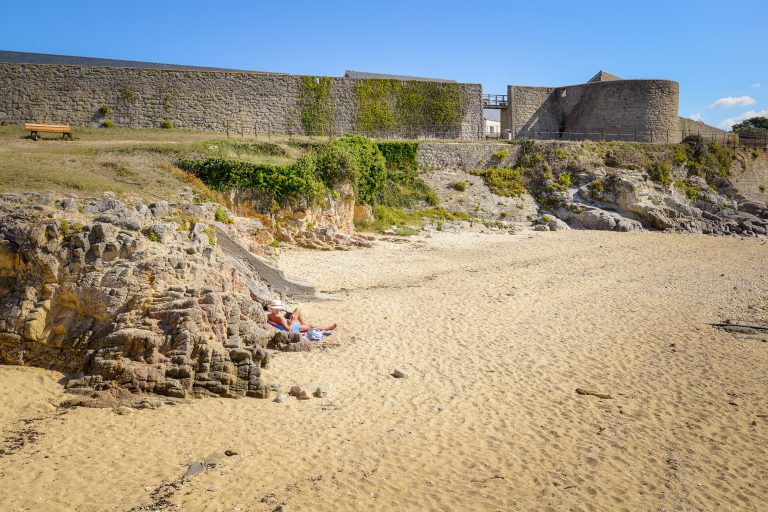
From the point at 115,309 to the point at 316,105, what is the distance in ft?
76.5

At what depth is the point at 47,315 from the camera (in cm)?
795

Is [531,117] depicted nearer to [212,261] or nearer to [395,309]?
[395,309]

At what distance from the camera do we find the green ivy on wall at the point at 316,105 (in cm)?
2903

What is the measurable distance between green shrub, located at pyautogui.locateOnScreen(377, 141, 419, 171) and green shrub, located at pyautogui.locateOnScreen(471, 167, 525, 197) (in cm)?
339

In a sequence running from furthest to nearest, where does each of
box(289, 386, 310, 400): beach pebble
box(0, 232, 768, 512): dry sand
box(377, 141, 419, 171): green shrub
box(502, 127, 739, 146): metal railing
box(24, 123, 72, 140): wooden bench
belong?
1. box(502, 127, 739, 146): metal railing
2. box(377, 141, 419, 171): green shrub
3. box(24, 123, 72, 140): wooden bench
4. box(289, 386, 310, 400): beach pebble
5. box(0, 232, 768, 512): dry sand

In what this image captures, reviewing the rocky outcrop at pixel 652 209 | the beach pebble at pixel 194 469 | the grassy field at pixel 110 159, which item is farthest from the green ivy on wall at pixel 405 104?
the beach pebble at pixel 194 469

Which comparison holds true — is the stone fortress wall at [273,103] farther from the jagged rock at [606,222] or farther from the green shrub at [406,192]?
the jagged rock at [606,222]

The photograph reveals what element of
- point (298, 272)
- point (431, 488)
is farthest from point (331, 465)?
point (298, 272)

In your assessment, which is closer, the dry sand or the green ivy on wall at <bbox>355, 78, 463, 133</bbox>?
the dry sand

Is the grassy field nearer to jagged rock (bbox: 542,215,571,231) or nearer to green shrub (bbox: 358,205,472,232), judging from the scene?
green shrub (bbox: 358,205,472,232)

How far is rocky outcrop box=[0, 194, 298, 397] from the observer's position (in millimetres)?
7336

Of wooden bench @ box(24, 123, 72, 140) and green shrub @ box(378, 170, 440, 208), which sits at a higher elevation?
wooden bench @ box(24, 123, 72, 140)

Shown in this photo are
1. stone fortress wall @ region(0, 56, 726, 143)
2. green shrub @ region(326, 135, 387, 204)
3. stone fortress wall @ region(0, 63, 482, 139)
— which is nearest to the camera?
green shrub @ region(326, 135, 387, 204)

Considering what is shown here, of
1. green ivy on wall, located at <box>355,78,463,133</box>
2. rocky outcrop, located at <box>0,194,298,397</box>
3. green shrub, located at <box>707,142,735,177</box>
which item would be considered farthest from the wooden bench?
green shrub, located at <box>707,142,735,177</box>
